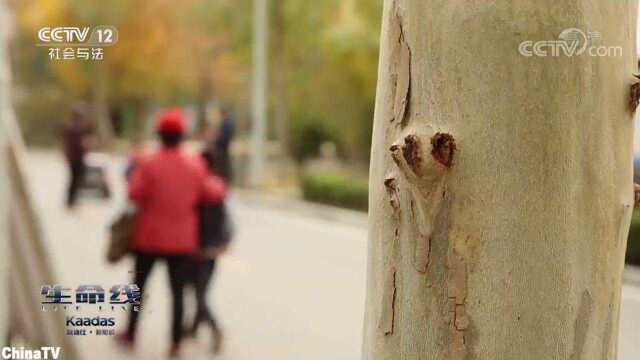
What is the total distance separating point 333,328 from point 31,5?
1.49 metres

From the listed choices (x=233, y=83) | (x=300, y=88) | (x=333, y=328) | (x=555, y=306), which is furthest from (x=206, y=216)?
(x=300, y=88)

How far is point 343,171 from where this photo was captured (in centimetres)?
520

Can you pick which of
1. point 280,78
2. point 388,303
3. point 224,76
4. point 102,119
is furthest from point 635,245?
point 280,78

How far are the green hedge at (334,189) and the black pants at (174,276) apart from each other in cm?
152

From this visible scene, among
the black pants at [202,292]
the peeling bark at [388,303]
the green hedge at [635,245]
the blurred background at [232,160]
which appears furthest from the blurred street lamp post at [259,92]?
the peeling bark at [388,303]

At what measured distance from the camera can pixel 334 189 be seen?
486 centimetres

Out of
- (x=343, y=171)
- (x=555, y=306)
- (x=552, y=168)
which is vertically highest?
(x=552, y=168)

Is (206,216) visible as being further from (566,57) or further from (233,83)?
(566,57)

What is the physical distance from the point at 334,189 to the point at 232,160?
3.81 ft

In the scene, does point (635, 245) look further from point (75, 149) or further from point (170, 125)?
point (75, 149)

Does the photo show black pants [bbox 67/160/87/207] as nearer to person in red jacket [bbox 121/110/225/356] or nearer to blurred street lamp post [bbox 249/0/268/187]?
person in red jacket [bbox 121/110/225/356]
